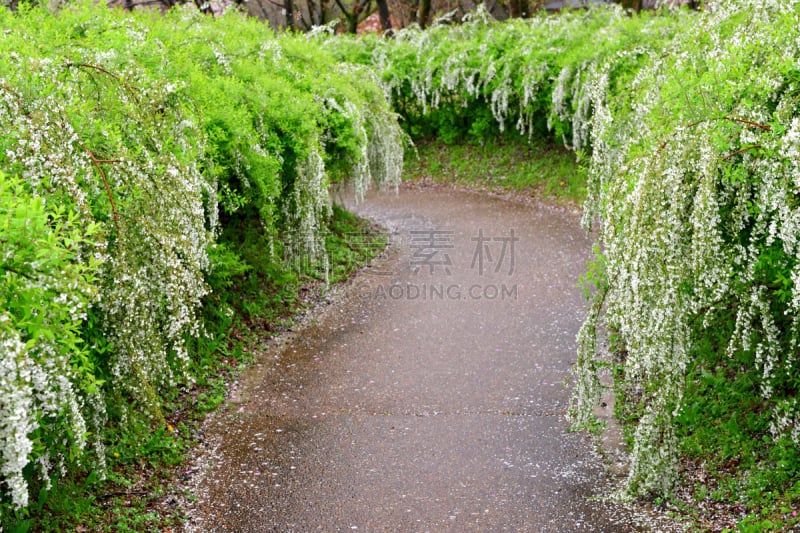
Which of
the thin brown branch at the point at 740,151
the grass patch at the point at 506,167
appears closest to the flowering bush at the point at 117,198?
the thin brown branch at the point at 740,151

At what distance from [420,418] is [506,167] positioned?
8395mm

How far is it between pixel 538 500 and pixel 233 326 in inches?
139

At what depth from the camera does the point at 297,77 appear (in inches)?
336

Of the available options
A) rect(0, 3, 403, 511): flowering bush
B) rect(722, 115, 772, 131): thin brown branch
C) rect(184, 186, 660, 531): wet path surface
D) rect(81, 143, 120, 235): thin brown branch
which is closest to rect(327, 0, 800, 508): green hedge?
rect(722, 115, 772, 131): thin brown branch

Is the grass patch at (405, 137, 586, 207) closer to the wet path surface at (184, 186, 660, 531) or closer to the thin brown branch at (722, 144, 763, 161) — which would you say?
the wet path surface at (184, 186, 660, 531)

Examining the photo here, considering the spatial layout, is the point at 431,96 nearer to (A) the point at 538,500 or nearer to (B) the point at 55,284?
(A) the point at 538,500

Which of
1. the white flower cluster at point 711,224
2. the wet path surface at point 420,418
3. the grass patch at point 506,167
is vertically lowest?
the wet path surface at point 420,418

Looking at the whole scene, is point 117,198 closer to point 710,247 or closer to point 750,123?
point 710,247

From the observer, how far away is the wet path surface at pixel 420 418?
4.47m

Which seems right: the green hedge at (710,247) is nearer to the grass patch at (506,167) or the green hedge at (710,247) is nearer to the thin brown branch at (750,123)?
the thin brown branch at (750,123)

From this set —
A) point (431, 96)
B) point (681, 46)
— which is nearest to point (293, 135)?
point (681, 46)

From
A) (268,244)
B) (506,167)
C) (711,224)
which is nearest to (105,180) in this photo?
(711,224)

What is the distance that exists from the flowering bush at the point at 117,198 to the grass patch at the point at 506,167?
4.92 meters

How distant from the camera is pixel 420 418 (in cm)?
565
